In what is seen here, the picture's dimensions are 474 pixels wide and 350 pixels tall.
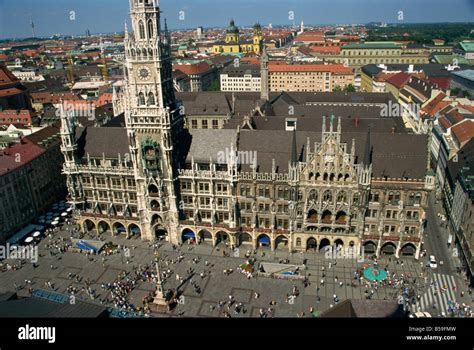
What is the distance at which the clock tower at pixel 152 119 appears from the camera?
7781 cm

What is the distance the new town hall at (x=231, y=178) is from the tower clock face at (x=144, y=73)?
28cm

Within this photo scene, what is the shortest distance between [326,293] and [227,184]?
29.1 meters

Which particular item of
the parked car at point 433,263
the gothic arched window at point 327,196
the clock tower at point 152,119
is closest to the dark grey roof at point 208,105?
the clock tower at point 152,119

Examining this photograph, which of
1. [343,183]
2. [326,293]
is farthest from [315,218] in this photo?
[326,293]

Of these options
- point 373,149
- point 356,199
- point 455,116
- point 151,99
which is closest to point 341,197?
point 356,199

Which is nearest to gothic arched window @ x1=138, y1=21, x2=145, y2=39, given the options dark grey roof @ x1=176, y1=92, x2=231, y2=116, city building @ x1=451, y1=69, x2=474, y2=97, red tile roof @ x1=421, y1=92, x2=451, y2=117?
dark grey roof @ x1=176, y1=92, x2=231, y2=116

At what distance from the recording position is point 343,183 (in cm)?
7881

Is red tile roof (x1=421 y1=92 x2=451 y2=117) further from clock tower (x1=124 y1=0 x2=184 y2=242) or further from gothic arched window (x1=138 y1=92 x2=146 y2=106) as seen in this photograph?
gothic arched window (x1=138 y1=92 x2=146 y2=106)

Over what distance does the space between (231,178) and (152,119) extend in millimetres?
19944

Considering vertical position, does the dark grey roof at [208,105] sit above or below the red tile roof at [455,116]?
above

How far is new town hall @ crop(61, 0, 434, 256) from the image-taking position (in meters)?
78.2

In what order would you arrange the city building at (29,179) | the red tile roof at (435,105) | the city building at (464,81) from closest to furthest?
the city building at (29,179), the red tile roof at (435,105), the city building at (464,81)
